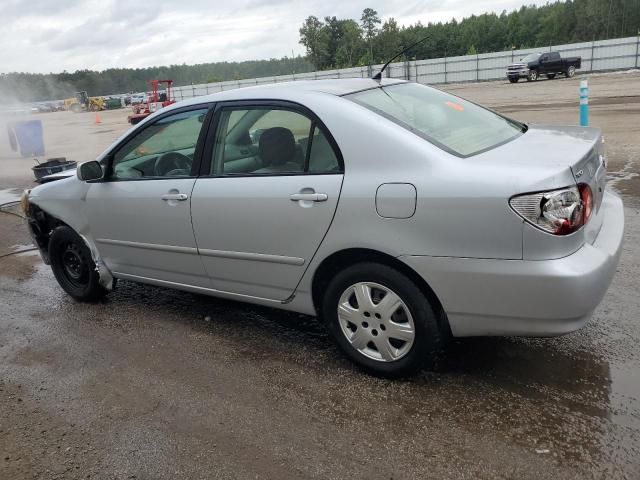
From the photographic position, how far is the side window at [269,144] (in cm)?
317

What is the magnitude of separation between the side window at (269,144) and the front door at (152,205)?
0.23 meters

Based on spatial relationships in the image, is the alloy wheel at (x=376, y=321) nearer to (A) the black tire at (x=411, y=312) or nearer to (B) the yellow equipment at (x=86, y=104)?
(A) the black tire at (x=411, y=312)

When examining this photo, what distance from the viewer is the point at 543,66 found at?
1303 inches

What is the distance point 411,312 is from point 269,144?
1393 millimetres

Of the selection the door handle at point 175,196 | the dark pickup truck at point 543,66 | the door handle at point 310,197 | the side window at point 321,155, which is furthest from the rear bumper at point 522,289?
the dark pickup truck at point 543,66

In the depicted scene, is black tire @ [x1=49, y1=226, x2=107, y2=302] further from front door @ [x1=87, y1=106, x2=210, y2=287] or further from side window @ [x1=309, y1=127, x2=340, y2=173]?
side window @ [x1=309, y1=127, x2=340, y2=173]

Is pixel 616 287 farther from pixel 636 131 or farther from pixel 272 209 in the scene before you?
pixel 636 131

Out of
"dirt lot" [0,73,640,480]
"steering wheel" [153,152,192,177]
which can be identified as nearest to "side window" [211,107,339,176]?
"steering wheel" [153,152,192,177]

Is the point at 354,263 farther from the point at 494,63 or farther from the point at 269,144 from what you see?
the point at 494,63

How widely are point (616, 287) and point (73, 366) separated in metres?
3.86

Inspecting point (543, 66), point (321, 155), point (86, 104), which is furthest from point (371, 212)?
point (86, 104)

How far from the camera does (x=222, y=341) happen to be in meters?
3.84

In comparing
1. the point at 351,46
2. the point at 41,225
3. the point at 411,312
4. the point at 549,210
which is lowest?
the point at 411,312

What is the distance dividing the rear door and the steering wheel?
12.7 inches
